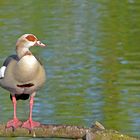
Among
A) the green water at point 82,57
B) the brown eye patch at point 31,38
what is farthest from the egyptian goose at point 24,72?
the green water at point 82,57

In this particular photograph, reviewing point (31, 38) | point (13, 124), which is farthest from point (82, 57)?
point (13, 124)

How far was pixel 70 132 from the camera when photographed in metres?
7.75

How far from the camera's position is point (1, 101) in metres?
17.3

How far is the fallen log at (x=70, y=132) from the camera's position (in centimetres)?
759

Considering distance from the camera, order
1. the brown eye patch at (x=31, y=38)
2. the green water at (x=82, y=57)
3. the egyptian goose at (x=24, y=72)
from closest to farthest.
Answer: the egyptian goose at (x=24, y=72) → the brown eye patch at (x=31, y=38) → the green water at (x=82, y=57)

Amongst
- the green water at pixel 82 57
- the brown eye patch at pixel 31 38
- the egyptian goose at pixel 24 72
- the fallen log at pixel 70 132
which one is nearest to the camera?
the fallen log at pixel 70 132

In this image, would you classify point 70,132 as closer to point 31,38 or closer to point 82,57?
point 31,38

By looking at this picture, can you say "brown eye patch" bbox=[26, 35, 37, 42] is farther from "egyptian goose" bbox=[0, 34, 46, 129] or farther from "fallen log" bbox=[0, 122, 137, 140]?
"fallen log" bbox=[0, 122, 137, 140]

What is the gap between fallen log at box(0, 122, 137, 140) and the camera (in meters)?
7.59

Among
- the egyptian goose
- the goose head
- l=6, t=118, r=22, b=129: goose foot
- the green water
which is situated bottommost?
the green water

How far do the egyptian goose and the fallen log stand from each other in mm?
66

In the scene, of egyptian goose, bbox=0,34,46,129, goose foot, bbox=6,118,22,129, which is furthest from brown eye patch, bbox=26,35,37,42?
A: goose foot, bbox=6,118,22,129

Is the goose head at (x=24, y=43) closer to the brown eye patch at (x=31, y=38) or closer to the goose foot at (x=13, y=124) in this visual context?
the brown eye patch at (x=31, y=38)

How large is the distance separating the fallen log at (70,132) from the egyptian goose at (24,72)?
0.22 ft
